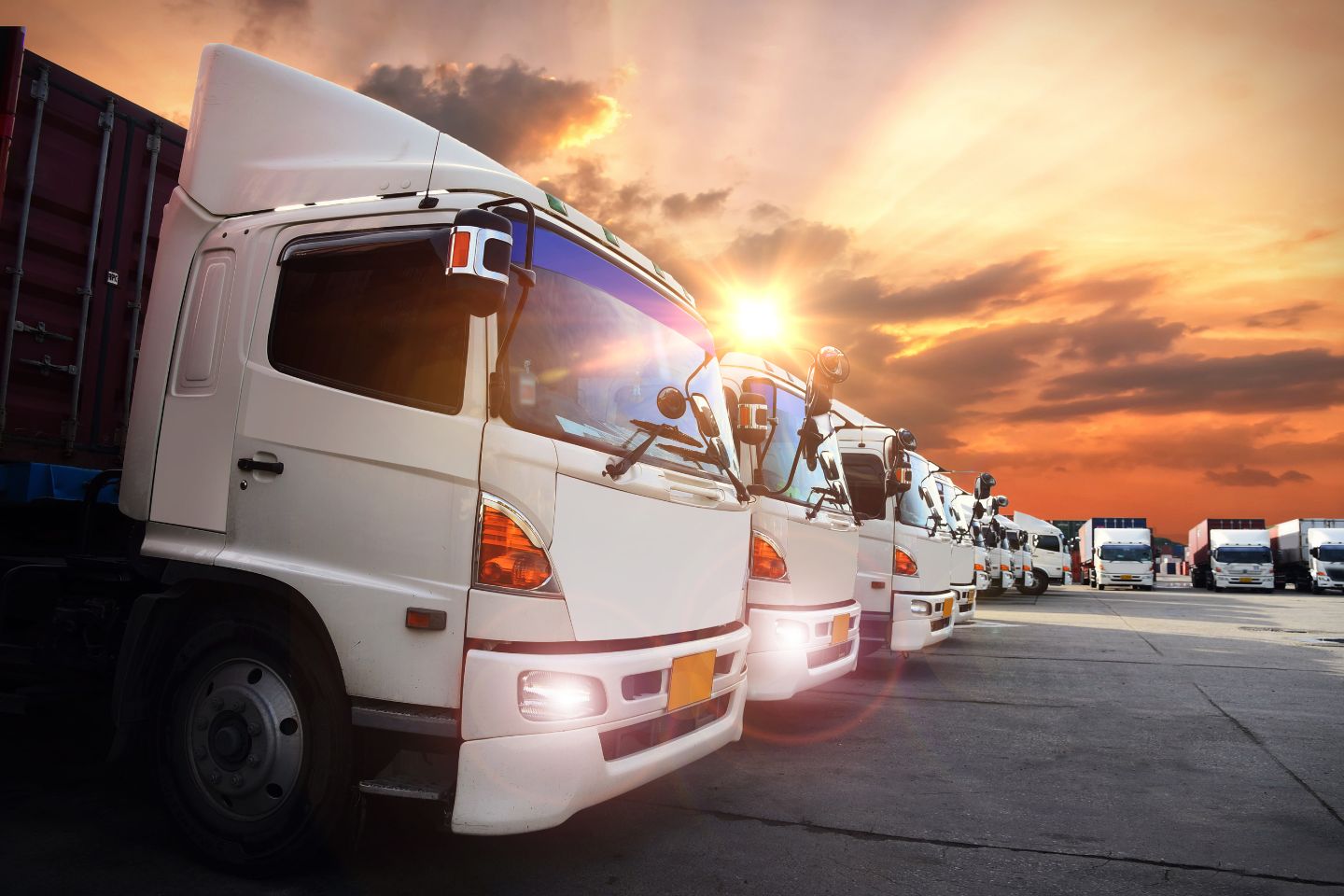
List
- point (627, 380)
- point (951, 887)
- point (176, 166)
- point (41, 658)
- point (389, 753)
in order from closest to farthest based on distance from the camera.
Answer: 1. point (389, 753)
2. point (951, 887)
3. point (627, 380)
4. point (41, 658)
5. point (176, 166)

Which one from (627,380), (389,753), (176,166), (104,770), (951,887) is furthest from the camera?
(176,166)

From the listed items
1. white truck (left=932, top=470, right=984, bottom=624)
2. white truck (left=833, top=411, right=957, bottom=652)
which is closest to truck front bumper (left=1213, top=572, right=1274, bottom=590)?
white truck (left=932, top=470, right=984, bottom=624)

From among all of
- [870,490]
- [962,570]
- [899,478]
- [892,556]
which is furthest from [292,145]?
[962,570]

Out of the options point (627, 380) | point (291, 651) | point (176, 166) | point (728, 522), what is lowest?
point (291, 651)

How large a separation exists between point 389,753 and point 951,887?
2062 millimetres

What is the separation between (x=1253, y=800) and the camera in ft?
15.3

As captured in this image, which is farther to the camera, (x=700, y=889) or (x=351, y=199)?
(x=351, y=199)

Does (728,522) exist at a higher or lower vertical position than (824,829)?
higher

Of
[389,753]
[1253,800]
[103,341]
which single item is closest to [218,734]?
[389,753]

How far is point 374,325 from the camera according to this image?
10.8 ft

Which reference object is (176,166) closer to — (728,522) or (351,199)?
(351,199)

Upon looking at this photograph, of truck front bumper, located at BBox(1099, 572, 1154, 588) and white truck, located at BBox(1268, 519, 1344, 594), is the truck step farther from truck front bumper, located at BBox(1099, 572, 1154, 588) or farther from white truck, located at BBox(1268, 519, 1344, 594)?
white truck, located at BBox(1268, 519, 1344, 594)

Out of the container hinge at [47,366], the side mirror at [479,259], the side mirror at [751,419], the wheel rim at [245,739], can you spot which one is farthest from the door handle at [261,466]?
the side mirror at [751,419]

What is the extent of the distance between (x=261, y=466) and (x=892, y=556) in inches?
238
